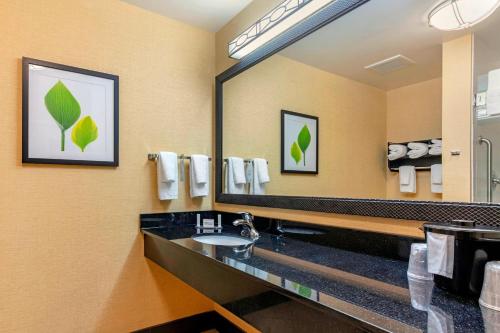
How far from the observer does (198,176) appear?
205 cm

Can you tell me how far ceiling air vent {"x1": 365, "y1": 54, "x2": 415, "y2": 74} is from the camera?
116 centimetres

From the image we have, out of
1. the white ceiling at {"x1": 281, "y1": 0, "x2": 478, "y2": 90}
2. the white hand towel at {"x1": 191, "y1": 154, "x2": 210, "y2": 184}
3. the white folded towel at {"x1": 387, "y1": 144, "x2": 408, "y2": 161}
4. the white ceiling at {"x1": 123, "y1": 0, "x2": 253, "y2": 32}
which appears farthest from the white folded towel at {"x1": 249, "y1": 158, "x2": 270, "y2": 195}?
the white ceiling at {"x1": 123, "y1": 0, "x2": 253, "y2": 32}

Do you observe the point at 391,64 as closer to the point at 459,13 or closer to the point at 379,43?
the point at 379,43

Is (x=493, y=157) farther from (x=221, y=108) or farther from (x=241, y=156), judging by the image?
(x=221, y=108)

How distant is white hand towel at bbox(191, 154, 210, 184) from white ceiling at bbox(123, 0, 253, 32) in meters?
0.97

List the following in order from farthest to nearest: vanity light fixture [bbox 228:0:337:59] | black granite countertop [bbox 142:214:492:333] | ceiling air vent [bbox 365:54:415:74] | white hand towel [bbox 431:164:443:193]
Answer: vanity light fixture [bbox 228:0:337:59] < ceiling air vent [bbox 365:54:415:74] < white hand towel [bbox 431:164:443:193] < black granite countertop [bbox 142:214:492:333]

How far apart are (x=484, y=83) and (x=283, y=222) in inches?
41.8

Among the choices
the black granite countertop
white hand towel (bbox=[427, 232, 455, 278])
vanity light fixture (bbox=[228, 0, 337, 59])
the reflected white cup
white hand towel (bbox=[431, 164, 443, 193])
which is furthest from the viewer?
vanity light fixture (bbox=[228, 0, 337, 59])

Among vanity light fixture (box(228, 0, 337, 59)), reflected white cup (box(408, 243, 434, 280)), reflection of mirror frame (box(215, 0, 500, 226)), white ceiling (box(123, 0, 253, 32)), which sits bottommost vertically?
reflected white cup (box(408, 243, 434, 280))

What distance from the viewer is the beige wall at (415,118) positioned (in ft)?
3.51

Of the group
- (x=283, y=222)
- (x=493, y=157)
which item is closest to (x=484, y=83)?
(x=493, y=157)

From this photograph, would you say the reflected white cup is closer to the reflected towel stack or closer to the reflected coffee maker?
the reflected coffee maker

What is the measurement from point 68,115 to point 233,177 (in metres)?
A: 1.06

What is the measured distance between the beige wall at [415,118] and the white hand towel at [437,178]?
0.01m
